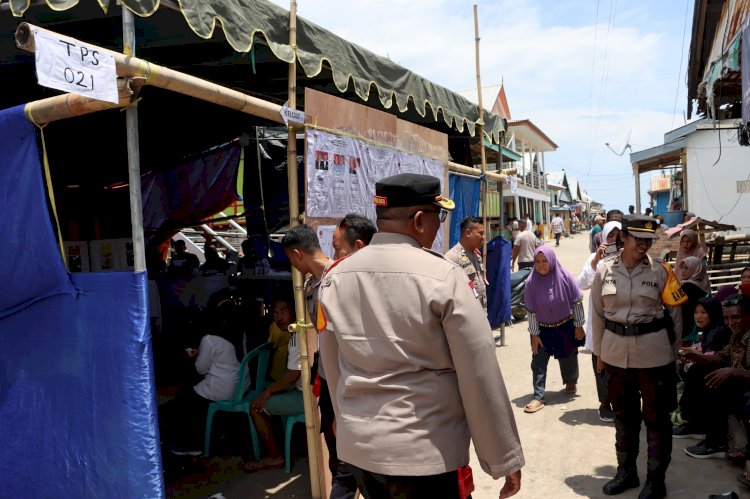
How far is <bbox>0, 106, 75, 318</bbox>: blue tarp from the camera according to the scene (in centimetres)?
293

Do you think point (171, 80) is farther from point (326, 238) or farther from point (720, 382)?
point (720, 382)

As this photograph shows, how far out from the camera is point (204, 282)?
23.8 ft

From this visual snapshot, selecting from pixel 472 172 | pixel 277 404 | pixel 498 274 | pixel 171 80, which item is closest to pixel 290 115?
pixel 171 80

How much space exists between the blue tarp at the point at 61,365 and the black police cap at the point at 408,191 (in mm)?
1674

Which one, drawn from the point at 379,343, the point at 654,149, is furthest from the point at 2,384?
the point at 654,149

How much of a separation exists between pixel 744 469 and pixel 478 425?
3.40m

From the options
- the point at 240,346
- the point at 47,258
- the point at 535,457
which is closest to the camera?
the point at 47,258

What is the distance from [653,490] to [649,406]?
1.86 feet

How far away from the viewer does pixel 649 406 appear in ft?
11.7

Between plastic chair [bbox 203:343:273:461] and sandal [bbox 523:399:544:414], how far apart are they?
8.68 feet

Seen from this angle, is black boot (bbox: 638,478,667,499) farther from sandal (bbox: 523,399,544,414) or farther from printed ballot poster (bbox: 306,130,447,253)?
printed ballot poster (bbox: 306,130,447,253)

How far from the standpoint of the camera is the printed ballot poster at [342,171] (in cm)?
403

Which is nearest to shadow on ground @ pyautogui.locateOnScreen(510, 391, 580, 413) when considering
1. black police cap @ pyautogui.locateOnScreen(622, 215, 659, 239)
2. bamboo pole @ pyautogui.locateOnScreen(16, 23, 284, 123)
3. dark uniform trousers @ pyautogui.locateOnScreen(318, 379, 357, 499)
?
black police cap @ pyautogui.locateOnScreen(622, 215, 659, 239)

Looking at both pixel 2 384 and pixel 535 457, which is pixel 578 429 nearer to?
pixel 535 457
